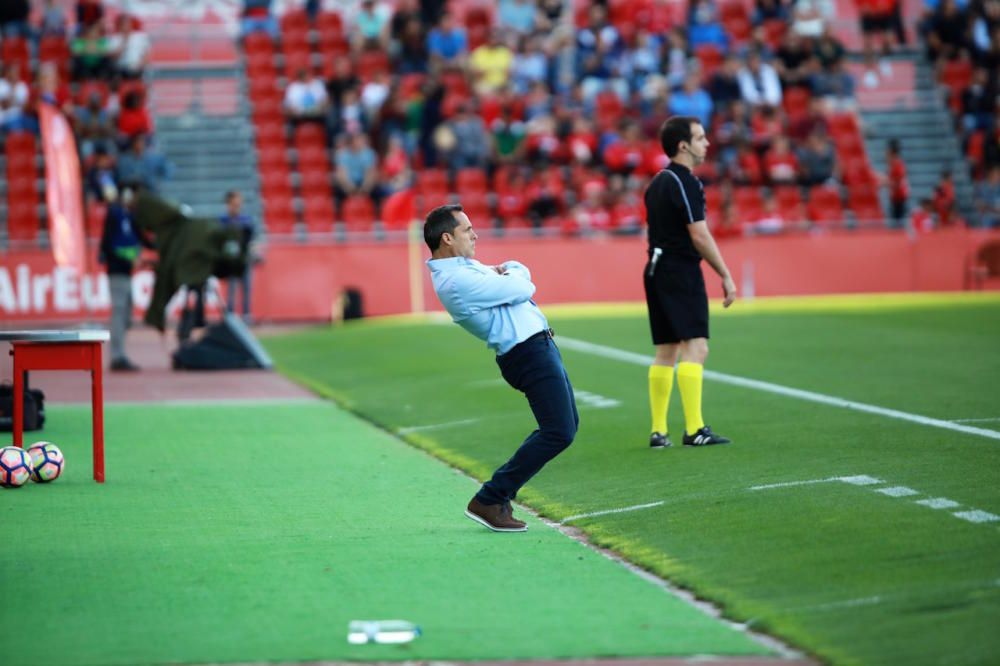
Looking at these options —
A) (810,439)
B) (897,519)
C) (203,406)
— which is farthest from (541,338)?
(203,406)

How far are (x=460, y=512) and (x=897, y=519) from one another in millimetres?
2574

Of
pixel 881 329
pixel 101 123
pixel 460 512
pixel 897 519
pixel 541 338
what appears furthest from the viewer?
pixel 101 123

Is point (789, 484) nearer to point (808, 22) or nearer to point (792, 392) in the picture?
point (792, 392)

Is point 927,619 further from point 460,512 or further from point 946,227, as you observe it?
point 946,227

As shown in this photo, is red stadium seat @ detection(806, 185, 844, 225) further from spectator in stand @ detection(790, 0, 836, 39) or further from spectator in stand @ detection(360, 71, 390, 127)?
spectator in stand @ detection(360, 71, 390, 127)

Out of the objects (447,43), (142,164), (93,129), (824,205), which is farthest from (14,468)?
(447,43)

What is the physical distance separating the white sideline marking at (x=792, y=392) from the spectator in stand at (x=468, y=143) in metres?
9.81

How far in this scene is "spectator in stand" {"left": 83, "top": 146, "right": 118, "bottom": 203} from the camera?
26.9 metres

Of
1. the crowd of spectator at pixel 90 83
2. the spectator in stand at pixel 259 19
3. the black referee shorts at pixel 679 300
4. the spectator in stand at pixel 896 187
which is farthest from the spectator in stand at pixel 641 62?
the black referee shorts at pixel 679 300

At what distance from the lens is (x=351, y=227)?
28578mm

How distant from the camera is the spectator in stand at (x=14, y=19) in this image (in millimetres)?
30906

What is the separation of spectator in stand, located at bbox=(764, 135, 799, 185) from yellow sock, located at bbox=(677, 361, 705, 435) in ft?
63.1

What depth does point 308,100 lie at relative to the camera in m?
30.7

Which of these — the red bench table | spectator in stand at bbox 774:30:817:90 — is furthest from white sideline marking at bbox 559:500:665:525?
spectator in stand at bbox 774:30:817:90
